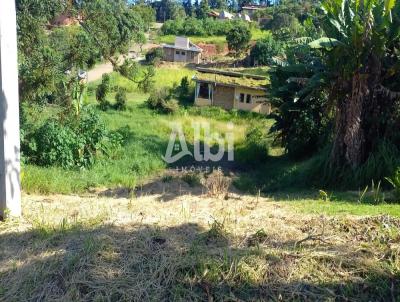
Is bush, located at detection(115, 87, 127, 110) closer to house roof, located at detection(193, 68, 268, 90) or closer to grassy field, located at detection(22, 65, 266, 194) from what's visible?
grassy field, located at detection(22, 65, 266, 194)

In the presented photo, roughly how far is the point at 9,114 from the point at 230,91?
23465 mm

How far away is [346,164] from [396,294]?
21.8 feet

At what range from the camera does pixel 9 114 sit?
4.00m

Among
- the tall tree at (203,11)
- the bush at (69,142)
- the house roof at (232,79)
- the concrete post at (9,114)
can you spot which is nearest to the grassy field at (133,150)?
the bush at (69,142)

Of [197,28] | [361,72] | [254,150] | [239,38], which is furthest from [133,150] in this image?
[197,28]

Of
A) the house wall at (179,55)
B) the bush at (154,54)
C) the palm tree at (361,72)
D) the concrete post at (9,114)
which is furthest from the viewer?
the house wall at (179,55)

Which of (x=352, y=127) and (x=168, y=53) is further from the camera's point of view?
(x=168, y=53)

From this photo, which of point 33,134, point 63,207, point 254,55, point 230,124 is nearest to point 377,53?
point 63,207

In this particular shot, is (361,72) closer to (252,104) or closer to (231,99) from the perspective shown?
(252,104)

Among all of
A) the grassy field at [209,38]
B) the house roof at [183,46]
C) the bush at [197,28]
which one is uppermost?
the bush at [197,28]

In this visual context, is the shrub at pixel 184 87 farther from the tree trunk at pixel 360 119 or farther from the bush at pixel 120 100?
the tree trunk at pixel 360 119

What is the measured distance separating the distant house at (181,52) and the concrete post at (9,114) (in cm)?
4236

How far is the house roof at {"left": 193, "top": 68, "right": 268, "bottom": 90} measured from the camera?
26.1m

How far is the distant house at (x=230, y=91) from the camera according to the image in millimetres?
26000
